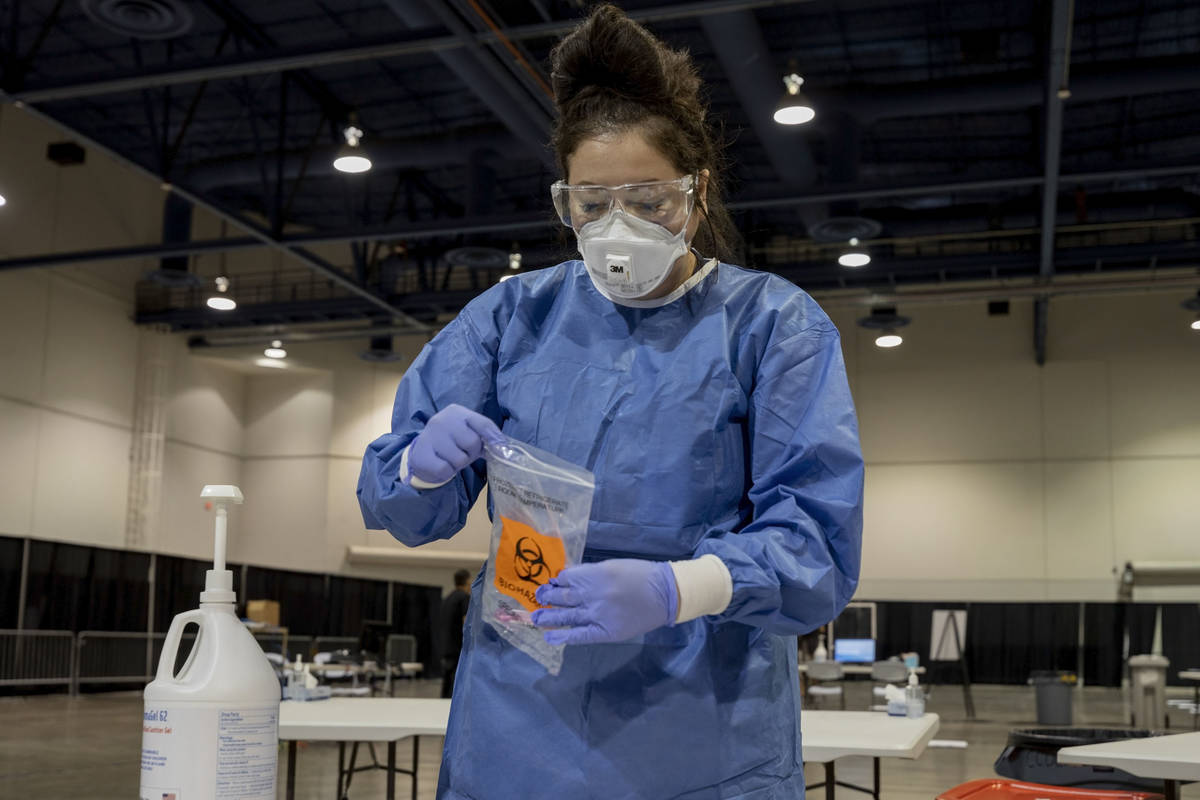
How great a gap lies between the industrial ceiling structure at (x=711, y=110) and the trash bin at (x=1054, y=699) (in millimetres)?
5899

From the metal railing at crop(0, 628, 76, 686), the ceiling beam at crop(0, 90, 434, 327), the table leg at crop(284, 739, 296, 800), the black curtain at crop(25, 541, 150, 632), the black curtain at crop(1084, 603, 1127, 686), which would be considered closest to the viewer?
the table leg at crop(284, 739, 296, 800)

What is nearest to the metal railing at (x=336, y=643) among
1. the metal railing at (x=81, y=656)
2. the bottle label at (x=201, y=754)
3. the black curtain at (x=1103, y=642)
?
the metal railing at (x=81, y=656)

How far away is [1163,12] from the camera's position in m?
13.8

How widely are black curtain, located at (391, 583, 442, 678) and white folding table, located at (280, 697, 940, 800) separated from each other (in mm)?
19146

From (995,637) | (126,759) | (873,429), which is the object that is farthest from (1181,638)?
(126,759)

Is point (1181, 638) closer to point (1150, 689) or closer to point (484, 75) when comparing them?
point (1150, 689)

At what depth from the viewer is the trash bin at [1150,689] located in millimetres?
13680

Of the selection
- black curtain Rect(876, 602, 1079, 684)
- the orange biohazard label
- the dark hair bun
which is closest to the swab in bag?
the orange biohazard label

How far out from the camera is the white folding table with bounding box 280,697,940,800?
10.8ft

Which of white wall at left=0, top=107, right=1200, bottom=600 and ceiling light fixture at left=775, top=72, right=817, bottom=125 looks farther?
white wall at left=0, top=107, right=1200, bottom=600

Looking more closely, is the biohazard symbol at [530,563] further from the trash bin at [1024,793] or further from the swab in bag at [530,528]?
the trash bin at [1024,793]

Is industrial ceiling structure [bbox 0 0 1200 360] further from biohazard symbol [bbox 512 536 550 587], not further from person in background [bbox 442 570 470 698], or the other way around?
biohazard symbol [bbox 512 536 550 587]

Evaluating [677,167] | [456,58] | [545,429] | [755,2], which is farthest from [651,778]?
[456,58]

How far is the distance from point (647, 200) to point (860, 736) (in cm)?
238
